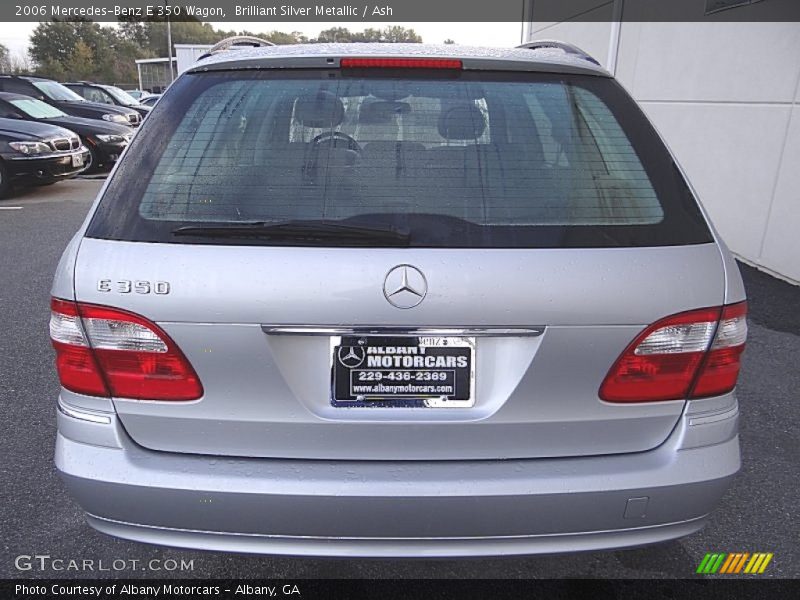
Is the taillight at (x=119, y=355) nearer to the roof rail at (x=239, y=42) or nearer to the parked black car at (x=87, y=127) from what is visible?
the roof rail at (x=239, y=42)

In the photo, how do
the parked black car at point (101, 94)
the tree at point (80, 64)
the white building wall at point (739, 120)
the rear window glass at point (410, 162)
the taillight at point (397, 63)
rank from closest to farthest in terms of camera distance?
the rear window glass at point (410, 162) < the taillight at point (397, 63) < the white building wall at point (739, 120) < the parked black car at point (101, 94) < the tree at point (80, 64)

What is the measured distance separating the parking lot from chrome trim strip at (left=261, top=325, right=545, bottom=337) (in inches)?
19.8

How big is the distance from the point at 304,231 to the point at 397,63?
66 cm

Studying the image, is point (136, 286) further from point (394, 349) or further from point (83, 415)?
point (394, 349)

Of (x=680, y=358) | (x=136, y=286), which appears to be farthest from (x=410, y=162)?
(x=680, y=358)

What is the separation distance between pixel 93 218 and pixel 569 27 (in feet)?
38.9

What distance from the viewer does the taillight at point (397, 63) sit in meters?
1.88

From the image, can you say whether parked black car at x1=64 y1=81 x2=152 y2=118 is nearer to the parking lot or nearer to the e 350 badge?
the parking lot

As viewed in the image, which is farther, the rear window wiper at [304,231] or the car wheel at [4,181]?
the car wheel at [4,181]

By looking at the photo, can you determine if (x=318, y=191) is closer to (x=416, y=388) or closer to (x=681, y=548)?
(x=416, y=388)

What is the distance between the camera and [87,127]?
12023 mm

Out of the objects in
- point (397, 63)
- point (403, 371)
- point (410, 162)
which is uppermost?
point (397, 63)

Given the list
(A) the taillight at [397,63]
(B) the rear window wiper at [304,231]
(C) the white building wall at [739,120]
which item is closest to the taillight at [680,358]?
(B) the rear window wiper at [304,231]

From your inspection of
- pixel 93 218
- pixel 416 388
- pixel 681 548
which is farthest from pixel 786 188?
pixel 93 218
